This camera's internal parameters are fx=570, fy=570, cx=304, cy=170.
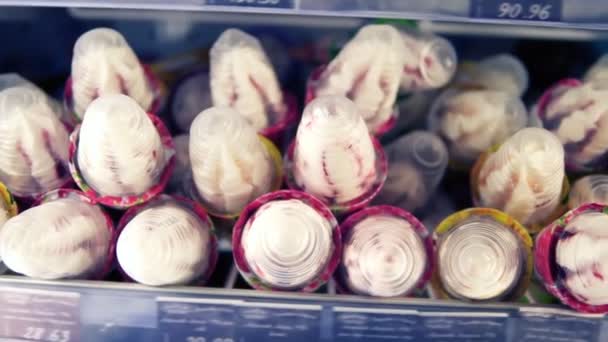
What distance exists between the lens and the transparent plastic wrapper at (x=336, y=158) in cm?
60

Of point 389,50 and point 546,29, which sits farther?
point 546,29

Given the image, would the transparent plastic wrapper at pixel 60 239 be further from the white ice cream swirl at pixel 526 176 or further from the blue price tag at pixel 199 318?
the white ice cream swirl at pixel 526 176

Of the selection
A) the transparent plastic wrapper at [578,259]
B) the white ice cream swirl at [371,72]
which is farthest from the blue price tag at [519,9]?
the transparent plastic wrapper at [578,259]

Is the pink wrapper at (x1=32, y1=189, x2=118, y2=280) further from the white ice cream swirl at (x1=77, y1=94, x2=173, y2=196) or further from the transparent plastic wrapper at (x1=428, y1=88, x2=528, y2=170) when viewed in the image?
the transparent plastic wrapper at (x1=428, y1=88, x2=528, y2=170)

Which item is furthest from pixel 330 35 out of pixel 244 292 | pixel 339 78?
pixel 244 292

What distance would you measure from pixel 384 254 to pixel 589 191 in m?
0.29

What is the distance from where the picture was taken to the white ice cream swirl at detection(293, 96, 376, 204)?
604 mm

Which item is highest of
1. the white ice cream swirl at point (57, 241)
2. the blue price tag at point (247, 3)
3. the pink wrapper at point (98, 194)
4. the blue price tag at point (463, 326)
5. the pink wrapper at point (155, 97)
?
the blue price tag at point (247, 3)

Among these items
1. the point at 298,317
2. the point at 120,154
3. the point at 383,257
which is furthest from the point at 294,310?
the point at 120,154

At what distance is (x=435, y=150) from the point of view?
786mm

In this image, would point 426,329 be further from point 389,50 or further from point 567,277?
point 389,50

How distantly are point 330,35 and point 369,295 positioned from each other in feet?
1.87

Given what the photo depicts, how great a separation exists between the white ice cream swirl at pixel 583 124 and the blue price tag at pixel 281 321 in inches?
15.9

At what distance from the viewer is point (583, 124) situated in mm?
730
